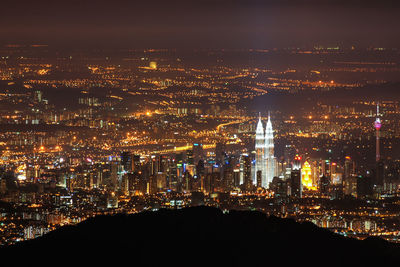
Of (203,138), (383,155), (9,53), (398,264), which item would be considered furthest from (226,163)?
(398,264)

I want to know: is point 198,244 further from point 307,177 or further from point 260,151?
point 260,151

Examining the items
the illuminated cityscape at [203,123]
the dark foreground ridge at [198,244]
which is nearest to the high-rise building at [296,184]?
the illuminated cityscape at [203,123]

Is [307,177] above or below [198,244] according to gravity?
below

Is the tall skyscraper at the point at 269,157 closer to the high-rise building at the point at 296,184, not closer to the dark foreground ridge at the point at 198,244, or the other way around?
the high-rise building at the point at 296,184

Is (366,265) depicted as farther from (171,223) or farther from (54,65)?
(54,65)

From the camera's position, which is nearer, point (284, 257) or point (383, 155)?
point (284, 257)

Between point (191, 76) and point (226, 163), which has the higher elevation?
point (191, 76)

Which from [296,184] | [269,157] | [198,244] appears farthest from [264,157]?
[198,244]
